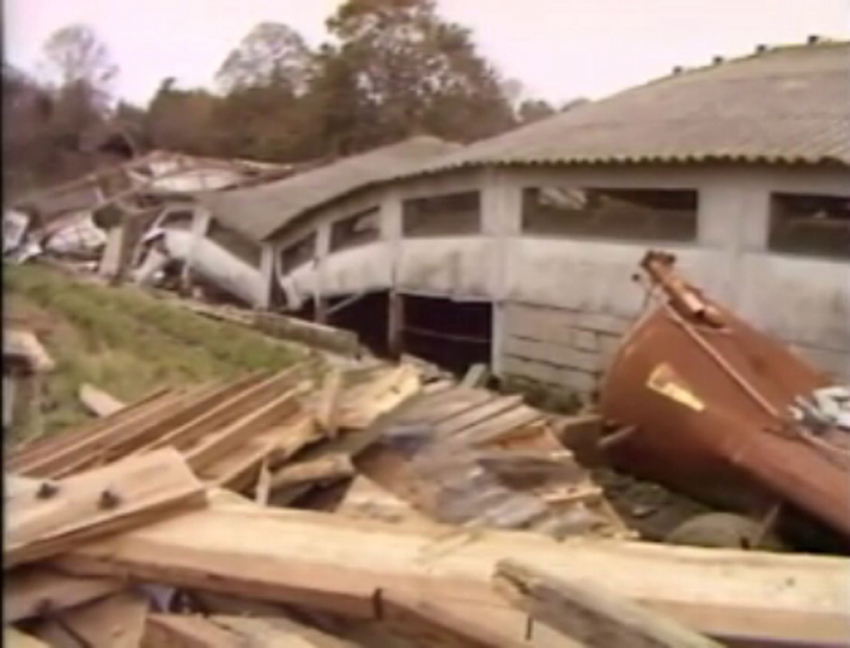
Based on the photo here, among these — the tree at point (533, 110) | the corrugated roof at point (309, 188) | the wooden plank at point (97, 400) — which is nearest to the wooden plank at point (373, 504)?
the wooden plank at point (97, 400)

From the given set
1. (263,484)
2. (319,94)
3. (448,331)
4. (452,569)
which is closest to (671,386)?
(319,94)

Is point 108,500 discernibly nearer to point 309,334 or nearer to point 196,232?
point 309,334

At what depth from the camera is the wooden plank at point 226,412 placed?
2053mm

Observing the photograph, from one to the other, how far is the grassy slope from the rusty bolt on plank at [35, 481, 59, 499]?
1310 mm

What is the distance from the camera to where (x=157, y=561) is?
127 centimetres

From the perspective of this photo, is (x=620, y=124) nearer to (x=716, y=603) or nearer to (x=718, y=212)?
(x=718, y=212)

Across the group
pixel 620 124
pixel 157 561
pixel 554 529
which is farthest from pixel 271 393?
pixel 620 124

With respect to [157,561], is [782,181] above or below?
above

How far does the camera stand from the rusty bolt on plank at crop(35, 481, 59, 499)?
4.29 ft

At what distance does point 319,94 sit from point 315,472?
4.55ft

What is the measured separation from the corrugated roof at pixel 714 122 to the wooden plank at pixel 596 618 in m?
3.01

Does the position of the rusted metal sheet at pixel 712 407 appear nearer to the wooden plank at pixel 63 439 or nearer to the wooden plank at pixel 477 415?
the wooden plank at pixel 477 415

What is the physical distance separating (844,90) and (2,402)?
13.8 feet

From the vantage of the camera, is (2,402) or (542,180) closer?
(2,402)
